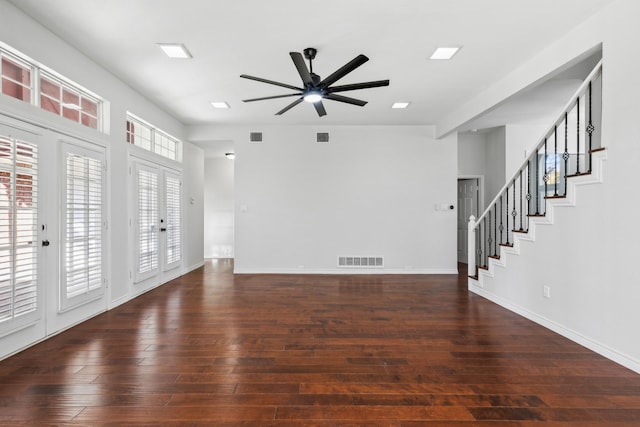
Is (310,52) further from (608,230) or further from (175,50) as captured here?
(608,230)

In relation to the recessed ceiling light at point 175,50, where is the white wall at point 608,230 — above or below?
below

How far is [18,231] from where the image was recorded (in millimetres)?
2768

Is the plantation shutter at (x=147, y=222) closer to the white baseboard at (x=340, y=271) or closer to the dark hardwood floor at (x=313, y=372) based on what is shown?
the dark hardwood floor at (x=313, y=372)

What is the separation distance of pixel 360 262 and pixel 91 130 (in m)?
4.98

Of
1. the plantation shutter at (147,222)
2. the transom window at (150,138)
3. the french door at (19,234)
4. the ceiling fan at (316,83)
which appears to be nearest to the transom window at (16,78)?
the french door at (19,234)

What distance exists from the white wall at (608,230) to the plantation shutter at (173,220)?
579 cm

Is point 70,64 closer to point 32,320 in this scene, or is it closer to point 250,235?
point 32,320

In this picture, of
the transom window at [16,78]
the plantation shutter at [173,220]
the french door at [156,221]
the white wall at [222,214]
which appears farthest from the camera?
the white wall at [222,214]

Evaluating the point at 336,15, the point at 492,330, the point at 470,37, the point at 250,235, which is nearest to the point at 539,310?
the point at 492,330

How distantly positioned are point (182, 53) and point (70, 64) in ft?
4.00

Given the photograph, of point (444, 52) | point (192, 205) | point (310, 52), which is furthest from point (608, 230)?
point (192, 205)

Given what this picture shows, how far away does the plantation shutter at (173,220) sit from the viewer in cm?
568

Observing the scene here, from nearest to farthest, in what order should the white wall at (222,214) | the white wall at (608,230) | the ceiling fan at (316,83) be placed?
1. the white wall at (608,230)
2. the ceiling fan at (316,83)
3. the white wall at (222,214)

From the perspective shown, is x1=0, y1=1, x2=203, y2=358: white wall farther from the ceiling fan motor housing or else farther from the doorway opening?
A: the doorway opening
